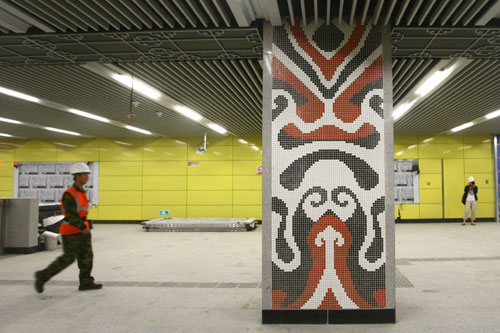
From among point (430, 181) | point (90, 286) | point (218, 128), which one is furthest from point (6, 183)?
point (430, 181)

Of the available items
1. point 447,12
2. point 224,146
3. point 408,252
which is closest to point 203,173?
point 224,146

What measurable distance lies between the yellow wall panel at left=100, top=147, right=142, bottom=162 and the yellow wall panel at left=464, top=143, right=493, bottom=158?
1261 cm

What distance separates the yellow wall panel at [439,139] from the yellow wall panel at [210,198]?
763cm

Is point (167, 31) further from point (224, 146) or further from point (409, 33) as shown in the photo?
point (224, 146)

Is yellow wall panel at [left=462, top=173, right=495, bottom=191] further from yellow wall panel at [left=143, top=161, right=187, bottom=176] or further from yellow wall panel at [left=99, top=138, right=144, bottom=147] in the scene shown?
yellow wall panel at [left=99, top=138, right=144, bottom=147]

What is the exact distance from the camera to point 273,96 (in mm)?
3945

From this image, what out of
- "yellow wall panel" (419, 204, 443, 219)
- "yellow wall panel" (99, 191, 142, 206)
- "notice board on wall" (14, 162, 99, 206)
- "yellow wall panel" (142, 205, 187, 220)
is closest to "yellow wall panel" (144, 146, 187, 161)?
"yellow wall panel" (99, 191, 142, 206)

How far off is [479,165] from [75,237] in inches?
568

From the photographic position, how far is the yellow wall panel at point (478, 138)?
14.4 meters

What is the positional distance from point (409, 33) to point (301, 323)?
3457mm

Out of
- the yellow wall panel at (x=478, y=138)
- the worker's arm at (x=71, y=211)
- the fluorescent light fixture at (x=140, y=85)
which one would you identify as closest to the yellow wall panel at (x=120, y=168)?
the fluorescent light fixture at (x=140, y=85)

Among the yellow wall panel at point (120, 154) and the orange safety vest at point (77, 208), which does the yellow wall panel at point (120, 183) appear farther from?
the orange safety vest at point (77, 208)

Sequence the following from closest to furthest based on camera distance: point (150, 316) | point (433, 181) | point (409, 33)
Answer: point (150, 316)
point (409, 33)
point (433, 181)

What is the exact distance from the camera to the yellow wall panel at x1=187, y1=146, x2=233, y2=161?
1487cm
